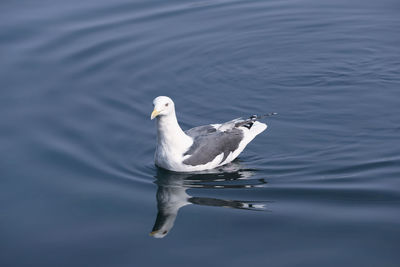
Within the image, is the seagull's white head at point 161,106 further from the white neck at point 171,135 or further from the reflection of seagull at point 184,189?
the reflection of seagull at point 184,189

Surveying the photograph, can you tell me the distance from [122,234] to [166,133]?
7.72 ft

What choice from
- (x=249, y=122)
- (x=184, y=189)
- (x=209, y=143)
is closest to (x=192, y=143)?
(x=209, y=143)

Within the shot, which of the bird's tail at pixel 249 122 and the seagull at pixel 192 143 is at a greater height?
the bird's tail at pixel 249 122

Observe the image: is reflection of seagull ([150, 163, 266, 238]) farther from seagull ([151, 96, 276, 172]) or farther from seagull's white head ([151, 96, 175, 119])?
seagull's white head ([151, 96, 175, 119])

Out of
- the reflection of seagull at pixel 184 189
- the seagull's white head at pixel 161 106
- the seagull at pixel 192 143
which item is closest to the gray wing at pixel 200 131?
the seagull at pixel 192 143

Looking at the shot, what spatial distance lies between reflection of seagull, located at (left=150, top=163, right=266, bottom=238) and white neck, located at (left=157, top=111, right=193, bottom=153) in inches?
18.9

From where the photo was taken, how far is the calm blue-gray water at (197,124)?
9109 millimetres

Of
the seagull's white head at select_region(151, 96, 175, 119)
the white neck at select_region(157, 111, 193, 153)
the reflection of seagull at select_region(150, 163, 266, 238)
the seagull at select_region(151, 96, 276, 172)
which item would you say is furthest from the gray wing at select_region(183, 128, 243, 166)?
the seagull's white head at select_region(151, 96, 175, 119)

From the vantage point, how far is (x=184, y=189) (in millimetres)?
10719

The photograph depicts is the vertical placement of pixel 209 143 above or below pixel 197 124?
below

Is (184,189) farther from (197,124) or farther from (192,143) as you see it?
(197,124)

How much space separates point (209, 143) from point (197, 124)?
1.66 metres

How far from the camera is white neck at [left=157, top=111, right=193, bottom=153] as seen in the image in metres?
11.0

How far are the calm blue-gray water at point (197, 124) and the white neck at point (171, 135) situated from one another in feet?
1.66
